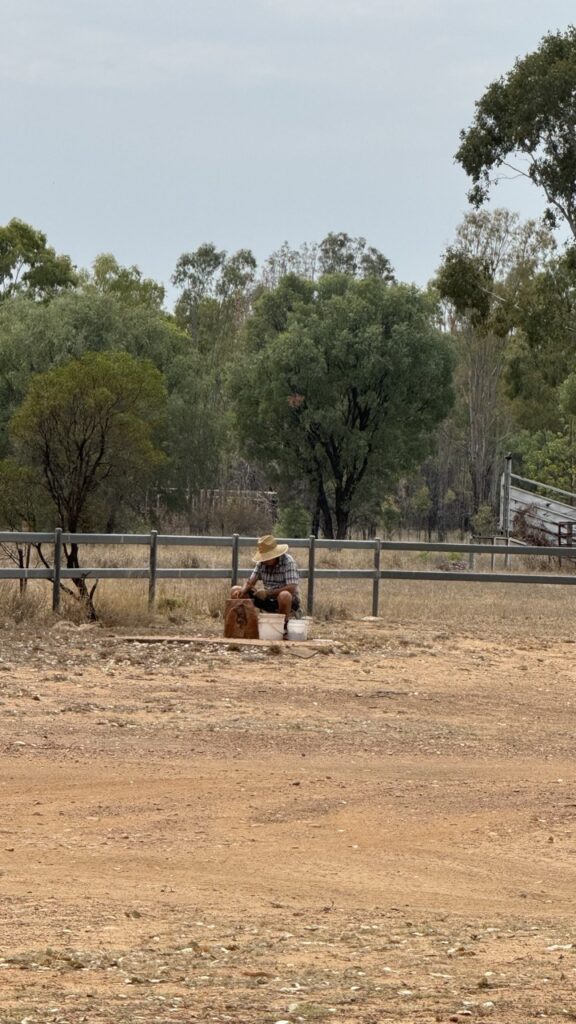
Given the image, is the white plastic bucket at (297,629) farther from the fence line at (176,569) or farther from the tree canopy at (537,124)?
the tree canopy at (537,124)

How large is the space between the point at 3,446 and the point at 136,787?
43995mm

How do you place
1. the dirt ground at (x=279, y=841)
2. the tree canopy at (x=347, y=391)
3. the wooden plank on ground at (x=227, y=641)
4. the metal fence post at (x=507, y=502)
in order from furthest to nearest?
the tree canopy at (x=347, y=391)
the metal fence post at (x=507, y=502)
the wooden plank on ground at (x=227, y=641)
the dirt ground at (x=279, y=841)

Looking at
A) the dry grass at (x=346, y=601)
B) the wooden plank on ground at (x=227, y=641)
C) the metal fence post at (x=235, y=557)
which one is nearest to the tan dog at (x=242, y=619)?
the wooden plank on ground at (x=227, y=641)

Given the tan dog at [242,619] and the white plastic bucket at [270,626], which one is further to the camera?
the tan dog at [242,619]

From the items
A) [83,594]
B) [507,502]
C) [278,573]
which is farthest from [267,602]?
[507,502]

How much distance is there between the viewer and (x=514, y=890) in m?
8.05

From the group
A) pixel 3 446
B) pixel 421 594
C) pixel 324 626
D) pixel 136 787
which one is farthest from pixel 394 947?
pixel 3 446

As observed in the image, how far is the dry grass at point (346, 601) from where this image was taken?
2044 cm

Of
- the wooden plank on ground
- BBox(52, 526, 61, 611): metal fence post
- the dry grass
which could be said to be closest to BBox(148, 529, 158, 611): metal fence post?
the dry grass

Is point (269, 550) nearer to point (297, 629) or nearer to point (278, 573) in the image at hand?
point (278, 573)

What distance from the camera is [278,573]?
19031 mm

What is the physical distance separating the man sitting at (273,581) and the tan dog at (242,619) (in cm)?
28

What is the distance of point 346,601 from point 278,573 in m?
7.66

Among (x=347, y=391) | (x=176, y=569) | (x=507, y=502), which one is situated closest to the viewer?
(x=176, y=569)
